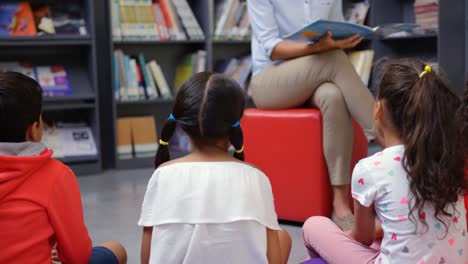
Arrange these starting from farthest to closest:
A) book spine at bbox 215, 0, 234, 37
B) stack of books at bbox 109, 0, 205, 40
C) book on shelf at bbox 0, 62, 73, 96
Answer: book spine at bbox 215, 0, 234, 37, stack of books at bbox 109, 0, 205, 40, book on shelf at bbox 0, 62, 73, 96

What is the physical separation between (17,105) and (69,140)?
2525 mm

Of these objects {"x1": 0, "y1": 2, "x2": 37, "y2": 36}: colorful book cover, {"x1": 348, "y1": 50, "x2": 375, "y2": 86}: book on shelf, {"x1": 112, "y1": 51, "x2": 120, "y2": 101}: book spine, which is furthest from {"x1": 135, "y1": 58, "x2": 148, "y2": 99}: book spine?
{"x1": 348, "y1": 50, "x2": 375, "y2": 86}: book on shelf

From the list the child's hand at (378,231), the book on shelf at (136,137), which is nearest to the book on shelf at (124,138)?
the book on shelf at (136,137)

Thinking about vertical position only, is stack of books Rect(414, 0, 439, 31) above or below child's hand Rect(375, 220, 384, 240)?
above

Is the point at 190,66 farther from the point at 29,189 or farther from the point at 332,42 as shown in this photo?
the point at 29,189

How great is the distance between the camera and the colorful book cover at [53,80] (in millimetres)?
3760

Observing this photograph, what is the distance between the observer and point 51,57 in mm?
3957

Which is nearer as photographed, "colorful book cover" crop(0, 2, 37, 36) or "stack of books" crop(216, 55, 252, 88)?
"colorful book cover" crop(0, 2, 37, 36)

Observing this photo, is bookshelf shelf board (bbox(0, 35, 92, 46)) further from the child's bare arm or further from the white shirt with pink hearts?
the white shirt with pink hearts

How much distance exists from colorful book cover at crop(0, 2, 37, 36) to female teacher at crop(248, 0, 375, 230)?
1609 millimetres

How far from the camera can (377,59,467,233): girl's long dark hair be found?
4.25 feet

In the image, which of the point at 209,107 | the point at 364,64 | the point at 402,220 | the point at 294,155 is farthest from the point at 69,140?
the point at 402,220

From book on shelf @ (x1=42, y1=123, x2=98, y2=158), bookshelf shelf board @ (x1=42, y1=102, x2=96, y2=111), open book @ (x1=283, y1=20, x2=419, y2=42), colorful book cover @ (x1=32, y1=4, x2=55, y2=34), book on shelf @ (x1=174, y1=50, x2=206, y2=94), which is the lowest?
book on shelf @ (x1=42, y1=123, x2=98, y2=158)

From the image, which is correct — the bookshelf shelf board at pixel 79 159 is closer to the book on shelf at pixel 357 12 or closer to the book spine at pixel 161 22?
the book spine at pixel 161 22
